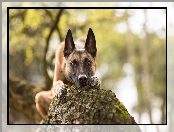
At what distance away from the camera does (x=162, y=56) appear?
15.2 metres

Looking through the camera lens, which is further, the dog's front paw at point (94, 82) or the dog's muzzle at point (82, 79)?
the dog's muzzle at point (82, 79)

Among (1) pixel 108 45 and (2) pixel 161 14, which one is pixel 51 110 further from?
(1) pixel 108 45

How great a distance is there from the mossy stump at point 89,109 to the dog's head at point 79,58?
1393mm

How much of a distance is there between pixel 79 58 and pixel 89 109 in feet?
7.11

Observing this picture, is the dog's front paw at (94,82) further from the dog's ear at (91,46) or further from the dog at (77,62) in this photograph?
the dog's ear at (91,46)

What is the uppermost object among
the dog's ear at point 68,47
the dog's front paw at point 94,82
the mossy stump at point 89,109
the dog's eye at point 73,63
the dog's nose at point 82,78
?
the dog's ear at point 68,47

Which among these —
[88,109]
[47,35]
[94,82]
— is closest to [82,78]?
[94,82]

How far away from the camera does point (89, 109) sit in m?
3.70

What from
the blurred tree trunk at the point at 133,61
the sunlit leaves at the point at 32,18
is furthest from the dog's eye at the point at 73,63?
the blurred tree trunk at the point at 133,61

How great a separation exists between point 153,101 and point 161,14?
24.4 feet

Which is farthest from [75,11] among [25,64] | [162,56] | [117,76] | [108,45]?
[117,76]

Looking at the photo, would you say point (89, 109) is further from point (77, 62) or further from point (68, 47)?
point (68, 47)

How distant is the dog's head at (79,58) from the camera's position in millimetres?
5616

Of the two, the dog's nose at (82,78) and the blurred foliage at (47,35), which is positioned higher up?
the blurred foliage at (47,35)
